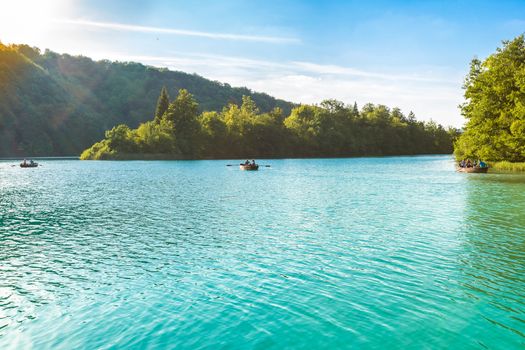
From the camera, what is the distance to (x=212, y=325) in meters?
12.6

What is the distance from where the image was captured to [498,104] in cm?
7875

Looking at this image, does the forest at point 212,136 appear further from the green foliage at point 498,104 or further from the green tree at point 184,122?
the green foliage at point 498,104

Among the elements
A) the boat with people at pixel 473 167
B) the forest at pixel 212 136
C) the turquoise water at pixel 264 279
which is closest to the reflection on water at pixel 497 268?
the turquoise water at pixel 264 279

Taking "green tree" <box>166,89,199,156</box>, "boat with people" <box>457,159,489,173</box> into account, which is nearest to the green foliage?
"boat with people" <box>457,159,489,173</box>

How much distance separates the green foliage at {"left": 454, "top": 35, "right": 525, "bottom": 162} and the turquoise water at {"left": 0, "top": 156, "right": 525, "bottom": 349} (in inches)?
1902

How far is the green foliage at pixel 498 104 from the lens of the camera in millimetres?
74875

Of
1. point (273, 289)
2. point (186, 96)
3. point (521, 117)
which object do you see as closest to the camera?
point (273, 289)

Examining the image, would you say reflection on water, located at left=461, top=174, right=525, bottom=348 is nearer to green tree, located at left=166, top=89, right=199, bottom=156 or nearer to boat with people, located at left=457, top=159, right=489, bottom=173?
boat with people, located at left=457, top=159, right=489, bottom=173

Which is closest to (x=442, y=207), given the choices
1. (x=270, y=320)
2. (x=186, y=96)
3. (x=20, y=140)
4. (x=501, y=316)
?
(x=501, y=316)

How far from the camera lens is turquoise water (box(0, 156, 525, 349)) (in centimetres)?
1202

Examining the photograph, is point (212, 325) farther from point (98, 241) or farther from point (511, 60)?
point (511, 60)

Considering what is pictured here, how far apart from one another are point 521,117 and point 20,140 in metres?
177

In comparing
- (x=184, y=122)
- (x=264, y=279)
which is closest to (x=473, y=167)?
(x=264, y=279)

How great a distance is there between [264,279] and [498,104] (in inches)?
3016
